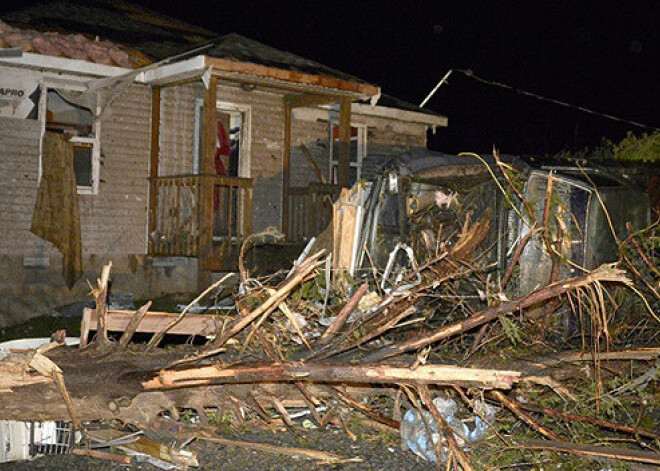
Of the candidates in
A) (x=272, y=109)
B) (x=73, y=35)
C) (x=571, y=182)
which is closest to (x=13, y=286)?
(x=73, y=35)

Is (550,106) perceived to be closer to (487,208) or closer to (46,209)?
(46,209)

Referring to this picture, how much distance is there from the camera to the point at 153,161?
512 inches

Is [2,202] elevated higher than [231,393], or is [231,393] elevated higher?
[2,202]

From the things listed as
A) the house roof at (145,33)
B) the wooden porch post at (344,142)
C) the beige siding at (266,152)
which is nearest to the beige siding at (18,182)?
the house roof at (145,33)

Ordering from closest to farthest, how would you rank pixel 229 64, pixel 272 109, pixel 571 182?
1. pixel 571 182
2. pixel 229 64
3. pixel 272 109

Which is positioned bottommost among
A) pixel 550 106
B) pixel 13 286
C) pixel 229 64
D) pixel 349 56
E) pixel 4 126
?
pixel 13 286

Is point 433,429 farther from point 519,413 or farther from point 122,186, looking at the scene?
point 122,186

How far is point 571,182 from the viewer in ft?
22.0

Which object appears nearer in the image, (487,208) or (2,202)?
(487,208)

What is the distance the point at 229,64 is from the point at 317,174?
4.19 metres

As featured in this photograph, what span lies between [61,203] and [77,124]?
143 cm

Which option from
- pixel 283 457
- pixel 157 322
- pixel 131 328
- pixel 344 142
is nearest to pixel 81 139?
pixel 344 142

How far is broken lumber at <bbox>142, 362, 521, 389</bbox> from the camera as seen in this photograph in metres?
4.45

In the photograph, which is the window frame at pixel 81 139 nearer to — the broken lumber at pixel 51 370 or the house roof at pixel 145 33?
the house roof at pixel 145 33
